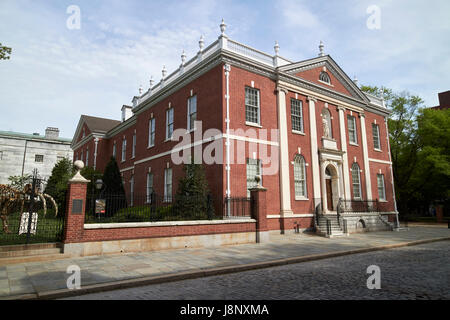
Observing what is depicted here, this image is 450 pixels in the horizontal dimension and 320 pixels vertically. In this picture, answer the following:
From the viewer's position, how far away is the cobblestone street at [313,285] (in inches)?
232

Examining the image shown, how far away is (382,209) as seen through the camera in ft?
81.9

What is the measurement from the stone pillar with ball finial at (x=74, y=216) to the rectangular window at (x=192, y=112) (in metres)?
9.80

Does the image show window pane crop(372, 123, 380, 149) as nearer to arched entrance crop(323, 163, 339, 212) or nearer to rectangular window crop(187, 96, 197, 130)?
arched entrance crop(323, 163, 339, 212)

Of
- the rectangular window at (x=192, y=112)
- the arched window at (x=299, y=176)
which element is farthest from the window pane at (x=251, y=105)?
the arched window at (x=299, y=176)

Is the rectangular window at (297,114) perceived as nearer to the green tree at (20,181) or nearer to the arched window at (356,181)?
the arched window at (356,181)

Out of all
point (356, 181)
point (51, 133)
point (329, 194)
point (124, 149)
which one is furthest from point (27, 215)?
point (51, 133)

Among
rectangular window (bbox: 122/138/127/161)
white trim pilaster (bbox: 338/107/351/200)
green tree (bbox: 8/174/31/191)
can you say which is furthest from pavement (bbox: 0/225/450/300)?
rectangular window (bbox: 122/138/127/161)

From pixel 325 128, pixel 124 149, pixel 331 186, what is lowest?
pixel 331 186

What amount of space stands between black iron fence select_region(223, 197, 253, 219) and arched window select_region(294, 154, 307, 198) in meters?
5.06

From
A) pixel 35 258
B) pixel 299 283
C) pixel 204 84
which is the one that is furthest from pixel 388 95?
pixel 35 258

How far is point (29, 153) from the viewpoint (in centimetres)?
4722

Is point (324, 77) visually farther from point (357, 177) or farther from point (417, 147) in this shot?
point (417, 147)

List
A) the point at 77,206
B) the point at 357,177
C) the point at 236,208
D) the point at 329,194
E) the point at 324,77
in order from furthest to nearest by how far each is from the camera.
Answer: the point at 357,177
the point at 324,77
the point at 329,194
the point at 236,208
the point at 77,206

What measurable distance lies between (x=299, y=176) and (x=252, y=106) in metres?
5.52
